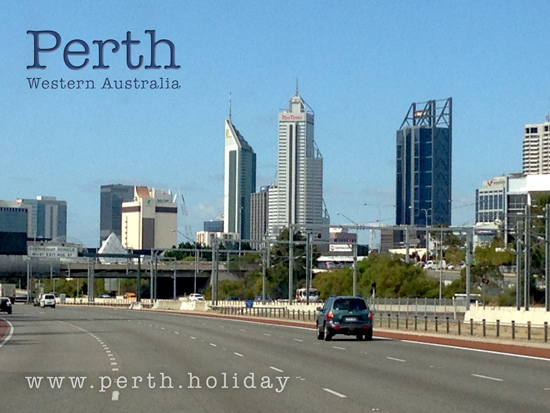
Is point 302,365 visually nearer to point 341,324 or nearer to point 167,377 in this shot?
point 167,377

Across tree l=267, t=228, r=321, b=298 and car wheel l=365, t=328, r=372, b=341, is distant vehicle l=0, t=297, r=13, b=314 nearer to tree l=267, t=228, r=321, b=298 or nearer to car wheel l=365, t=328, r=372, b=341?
tree l=267, t=228, r=321, b=298

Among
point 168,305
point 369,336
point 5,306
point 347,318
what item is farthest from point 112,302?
point 347,318

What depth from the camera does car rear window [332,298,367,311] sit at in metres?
41.0

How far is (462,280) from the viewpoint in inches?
5054

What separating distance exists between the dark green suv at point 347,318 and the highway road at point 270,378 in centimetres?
249

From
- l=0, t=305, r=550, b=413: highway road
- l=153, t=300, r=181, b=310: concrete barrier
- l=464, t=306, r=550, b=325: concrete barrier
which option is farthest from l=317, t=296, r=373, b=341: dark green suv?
l=153, t=300, r=181, b=310: concrete barrier

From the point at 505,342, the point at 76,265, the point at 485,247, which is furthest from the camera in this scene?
the point at 76,265

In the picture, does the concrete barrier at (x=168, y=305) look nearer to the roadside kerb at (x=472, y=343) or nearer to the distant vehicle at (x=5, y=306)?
the distant vehicle at (x=5, y=306)

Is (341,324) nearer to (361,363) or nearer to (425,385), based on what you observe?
(361,363)

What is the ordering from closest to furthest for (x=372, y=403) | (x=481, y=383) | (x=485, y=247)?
(x=372, y=403) → (x=481, y=383) → (x=485, y=247)

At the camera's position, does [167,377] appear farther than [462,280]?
No

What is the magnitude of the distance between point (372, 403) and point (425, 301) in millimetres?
74219

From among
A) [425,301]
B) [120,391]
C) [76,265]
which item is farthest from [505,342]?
[76,265]

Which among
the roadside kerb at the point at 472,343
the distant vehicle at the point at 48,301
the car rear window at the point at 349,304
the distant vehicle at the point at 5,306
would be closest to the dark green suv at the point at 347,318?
the car rear window at the point at 349,304
